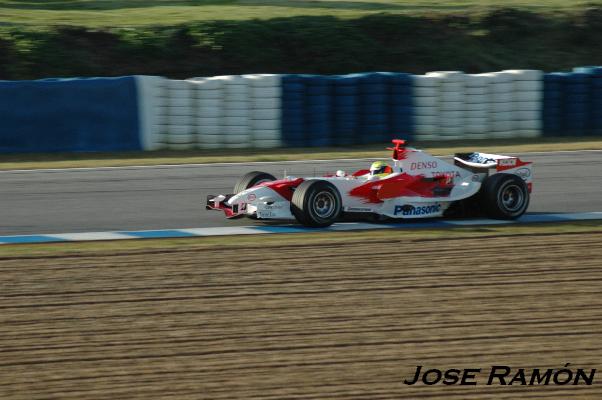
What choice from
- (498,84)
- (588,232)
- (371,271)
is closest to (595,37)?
(498,84)

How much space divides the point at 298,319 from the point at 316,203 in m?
3.07

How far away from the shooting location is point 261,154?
17.0 meters

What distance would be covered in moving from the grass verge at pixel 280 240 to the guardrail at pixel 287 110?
732cm

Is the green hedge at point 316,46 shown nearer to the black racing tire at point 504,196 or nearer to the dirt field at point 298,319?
the black racing tire at point 504,196

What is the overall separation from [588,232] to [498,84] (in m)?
8.47

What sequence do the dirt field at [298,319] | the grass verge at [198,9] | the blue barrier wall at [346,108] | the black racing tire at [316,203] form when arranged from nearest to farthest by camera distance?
the dirt field at [298,319]
the black racing tire at [316,203]
the blue barrier wall at [346,108]
the grass verge at [198,9]

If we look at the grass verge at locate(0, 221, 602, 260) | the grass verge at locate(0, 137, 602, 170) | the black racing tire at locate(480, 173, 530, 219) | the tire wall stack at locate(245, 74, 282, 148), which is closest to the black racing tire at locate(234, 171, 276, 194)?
the grass verge at locate(0, 221, 602, 260)

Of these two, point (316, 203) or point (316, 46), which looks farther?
point (316, 46)

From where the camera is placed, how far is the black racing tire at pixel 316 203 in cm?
1020

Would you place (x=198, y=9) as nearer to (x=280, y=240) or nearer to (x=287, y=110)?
(x=287, y=110)

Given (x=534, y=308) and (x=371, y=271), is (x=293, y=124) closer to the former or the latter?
(x=371, y=271)

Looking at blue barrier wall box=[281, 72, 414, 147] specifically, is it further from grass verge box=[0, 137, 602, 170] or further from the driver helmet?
the driver helmet

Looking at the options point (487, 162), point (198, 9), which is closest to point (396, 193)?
point (487, 162)

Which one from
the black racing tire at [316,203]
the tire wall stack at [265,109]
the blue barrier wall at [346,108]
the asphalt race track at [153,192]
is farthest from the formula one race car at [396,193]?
the blue barrier wall at [346,108]
